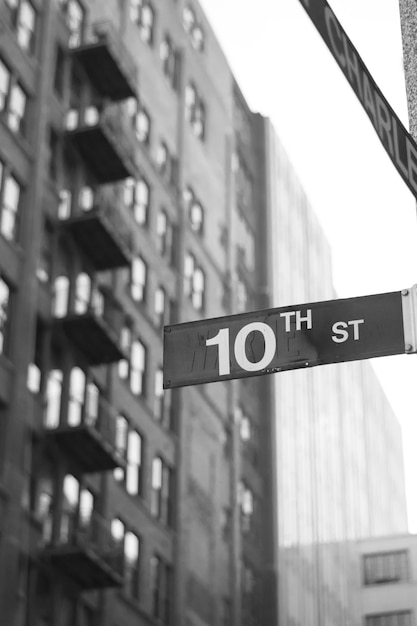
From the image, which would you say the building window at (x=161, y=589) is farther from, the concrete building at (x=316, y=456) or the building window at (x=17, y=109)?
the concrete building at (x=316, y=456)

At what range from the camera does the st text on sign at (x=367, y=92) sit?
5.88m

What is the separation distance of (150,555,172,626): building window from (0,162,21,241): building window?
11537 mm

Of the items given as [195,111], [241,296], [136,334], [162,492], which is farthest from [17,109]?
[241,296]

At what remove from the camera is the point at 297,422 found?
60.4 m

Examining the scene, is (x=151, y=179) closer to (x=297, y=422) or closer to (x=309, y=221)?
(x=297, y=422)

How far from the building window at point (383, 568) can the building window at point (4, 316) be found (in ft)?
174

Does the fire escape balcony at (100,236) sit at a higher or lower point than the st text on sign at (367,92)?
higher

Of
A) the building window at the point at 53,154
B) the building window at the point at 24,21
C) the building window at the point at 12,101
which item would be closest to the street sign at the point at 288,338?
the building window at the point at 12,101

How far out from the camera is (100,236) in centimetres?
3584

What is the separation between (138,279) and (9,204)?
922 centimetres

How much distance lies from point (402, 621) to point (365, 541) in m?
5.94

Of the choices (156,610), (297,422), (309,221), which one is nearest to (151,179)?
(156,610)

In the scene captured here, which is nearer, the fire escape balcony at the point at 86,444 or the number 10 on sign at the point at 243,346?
the number 10 on sign at the point at 243,346

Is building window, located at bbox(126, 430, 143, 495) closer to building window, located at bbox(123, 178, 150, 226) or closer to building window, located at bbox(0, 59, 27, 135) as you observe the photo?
building window, located at bbox(123, 178, 150, 226)
